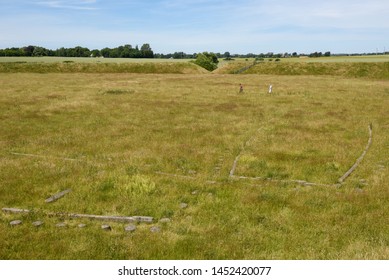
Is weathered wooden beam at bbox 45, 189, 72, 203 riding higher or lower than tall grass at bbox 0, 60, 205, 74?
lower

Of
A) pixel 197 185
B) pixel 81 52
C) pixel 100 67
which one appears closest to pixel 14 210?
pixel 197 185

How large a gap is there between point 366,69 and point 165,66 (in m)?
49.9

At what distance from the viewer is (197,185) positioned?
38.5 ft

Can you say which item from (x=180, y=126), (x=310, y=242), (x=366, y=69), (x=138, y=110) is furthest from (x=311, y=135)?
(x=366, y=69)

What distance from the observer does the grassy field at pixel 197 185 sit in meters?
7.99

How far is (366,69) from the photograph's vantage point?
81.2 m

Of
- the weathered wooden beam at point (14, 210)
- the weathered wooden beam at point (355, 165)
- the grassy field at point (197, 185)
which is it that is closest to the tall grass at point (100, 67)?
the grassy field at point (197, 185)

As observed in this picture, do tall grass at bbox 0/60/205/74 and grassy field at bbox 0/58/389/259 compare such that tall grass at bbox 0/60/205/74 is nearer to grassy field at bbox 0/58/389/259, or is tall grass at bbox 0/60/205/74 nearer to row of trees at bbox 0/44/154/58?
grassy field at bbox 0/58/389/259

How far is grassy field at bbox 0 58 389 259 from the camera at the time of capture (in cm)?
799

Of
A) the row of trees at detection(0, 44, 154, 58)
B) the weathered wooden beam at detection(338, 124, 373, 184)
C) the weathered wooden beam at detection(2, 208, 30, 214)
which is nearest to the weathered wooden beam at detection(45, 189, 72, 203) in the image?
the weathered wooden beam at detection(2, 208, 30, 214)

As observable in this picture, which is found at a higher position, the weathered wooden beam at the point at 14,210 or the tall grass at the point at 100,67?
the tall grass at the point at 100,67

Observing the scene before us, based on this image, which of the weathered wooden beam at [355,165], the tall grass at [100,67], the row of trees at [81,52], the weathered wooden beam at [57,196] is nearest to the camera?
the weathered wooden beam at [57,196]

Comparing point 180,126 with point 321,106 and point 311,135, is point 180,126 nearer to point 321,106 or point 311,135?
point 311,135

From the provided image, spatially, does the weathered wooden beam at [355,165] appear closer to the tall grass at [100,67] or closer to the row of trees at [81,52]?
the tall grass at [100,67]
